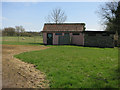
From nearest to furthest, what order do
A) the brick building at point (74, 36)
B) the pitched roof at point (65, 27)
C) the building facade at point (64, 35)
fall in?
the brick building at point (74, 36) → the building facade at point (64, 35) → the pitched roof at point (65, 27)

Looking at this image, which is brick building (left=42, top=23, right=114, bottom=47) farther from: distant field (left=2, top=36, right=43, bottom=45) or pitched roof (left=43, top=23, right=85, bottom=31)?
distant field (left=2, top=36, right=43, bottom=45)

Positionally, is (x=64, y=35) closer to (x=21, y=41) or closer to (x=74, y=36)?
(x=74, y=36)

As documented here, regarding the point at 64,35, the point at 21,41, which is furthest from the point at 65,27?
the point at 21,41

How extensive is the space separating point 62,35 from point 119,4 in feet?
44.6

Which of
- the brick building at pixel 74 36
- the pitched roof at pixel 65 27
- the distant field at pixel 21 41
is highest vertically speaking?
the pitched roof at pixel 65 27

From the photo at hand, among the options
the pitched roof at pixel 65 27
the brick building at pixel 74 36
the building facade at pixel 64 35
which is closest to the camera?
the brick building at pixel 74 36

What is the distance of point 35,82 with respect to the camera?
425cm

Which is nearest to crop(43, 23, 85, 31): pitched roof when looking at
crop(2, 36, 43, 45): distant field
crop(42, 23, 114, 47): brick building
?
crop(42, 23, 114, 47): brick building

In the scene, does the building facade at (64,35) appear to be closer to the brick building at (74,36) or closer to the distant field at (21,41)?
the brick building at (74,36)

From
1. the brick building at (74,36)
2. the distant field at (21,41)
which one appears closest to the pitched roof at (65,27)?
the brick building at (74,36)

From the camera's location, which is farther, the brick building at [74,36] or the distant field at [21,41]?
the distant field at [21,41]

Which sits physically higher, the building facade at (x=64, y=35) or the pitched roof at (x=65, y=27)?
the pitched roof at (x=65, y=27)

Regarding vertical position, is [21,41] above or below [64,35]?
below

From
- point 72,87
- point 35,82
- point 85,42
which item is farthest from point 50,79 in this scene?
point 85,42
